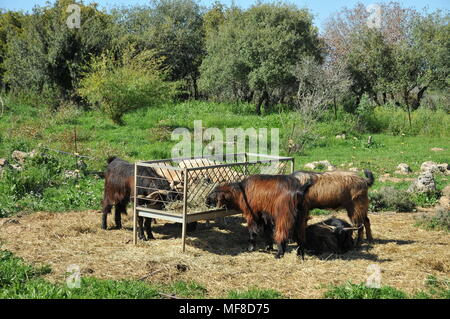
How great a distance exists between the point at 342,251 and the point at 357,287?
88.6 inches

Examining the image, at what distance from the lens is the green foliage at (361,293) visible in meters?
5.82

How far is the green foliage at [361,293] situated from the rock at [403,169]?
9068 mm

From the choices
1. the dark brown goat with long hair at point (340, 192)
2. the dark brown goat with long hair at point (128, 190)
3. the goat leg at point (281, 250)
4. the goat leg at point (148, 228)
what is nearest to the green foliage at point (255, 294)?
the goat leg at point (281, 250)

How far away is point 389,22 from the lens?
1383 inches

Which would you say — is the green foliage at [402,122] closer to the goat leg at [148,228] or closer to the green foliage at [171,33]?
the green foliage at [171,33]

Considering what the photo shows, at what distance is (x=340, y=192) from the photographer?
27.3ft

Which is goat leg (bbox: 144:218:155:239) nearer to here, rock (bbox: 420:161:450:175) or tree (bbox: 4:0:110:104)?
rock (bbox: 420:161:450:175)

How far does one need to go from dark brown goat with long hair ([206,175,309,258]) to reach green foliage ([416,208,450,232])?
3191mm

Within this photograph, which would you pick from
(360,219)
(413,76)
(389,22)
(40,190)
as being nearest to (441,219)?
(360,219)

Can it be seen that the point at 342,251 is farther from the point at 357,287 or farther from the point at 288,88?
the point at 288,88

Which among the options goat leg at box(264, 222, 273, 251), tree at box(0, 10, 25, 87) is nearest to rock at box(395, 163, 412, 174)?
goat leg at box(264, 222, 273, 251)

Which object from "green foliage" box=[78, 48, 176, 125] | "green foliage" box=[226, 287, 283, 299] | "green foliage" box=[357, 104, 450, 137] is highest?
"green foliage" box=[78, 48, 176, 125]

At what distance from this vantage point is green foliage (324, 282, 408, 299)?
5.82 meters

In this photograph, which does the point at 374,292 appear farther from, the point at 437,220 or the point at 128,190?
the point at 128,190
